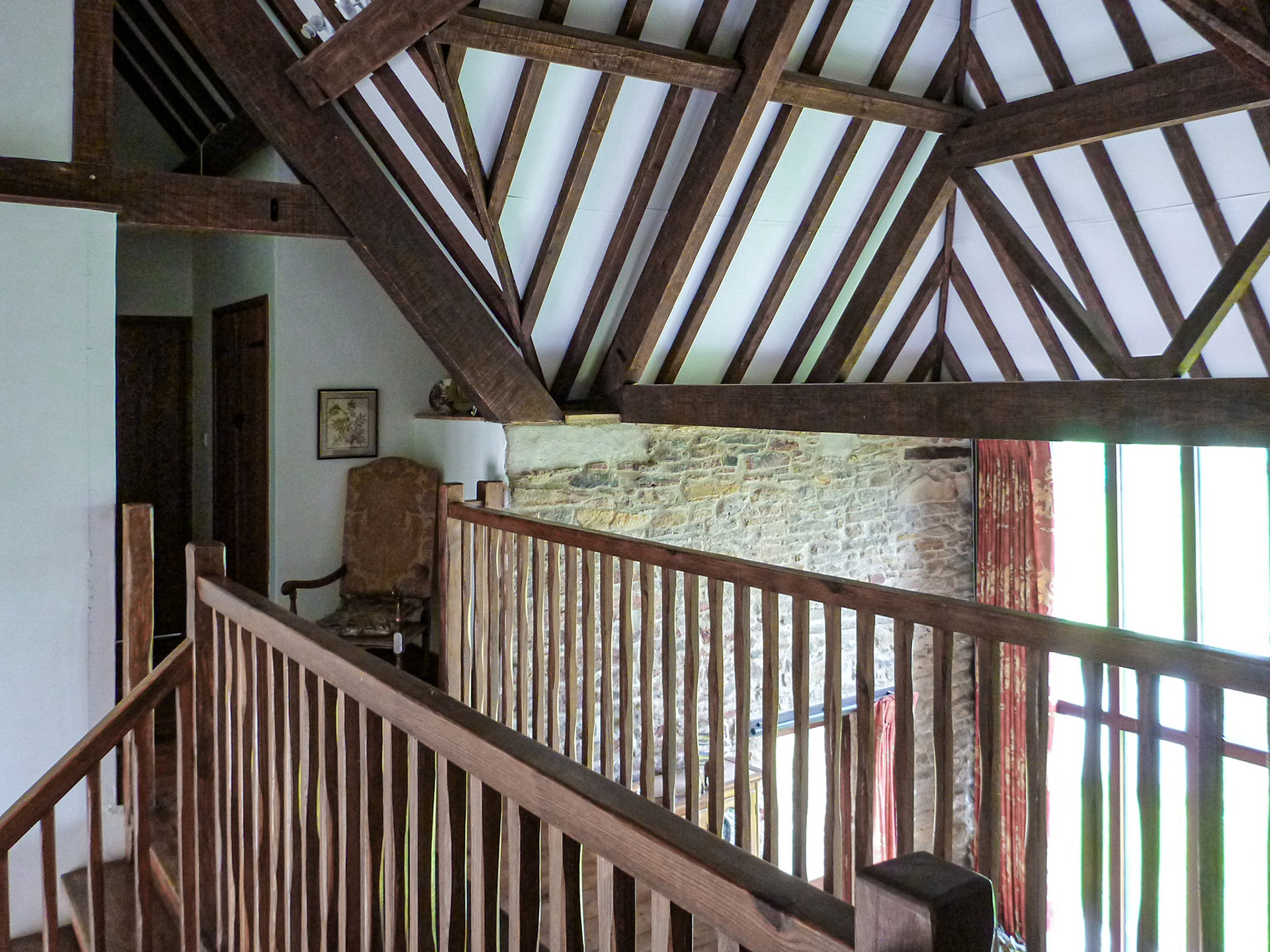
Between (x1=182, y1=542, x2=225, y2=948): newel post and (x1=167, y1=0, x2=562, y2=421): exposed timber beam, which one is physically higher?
(x1=167, y1=0, x2=562, y2=421): exposed timber beam

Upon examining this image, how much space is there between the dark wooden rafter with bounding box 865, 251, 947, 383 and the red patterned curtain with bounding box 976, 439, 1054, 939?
1313 mm

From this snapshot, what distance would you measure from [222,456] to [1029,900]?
580 cm

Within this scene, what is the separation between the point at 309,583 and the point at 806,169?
11.2 ft

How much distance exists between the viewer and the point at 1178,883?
270 inches

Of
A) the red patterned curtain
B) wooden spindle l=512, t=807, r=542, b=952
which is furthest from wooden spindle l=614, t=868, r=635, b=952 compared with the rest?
the red patterned curtain

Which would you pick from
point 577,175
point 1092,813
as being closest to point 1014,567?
point 577,175

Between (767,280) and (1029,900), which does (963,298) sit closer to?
(767,280)

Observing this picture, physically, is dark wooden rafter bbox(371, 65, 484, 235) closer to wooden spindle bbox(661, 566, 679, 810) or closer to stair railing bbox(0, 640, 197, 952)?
wooden spindle bbox(661, 566, 679, 810)

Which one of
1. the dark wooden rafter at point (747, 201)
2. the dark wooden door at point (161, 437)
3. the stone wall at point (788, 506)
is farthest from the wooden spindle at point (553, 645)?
the dark wooden door at point (161, 437)

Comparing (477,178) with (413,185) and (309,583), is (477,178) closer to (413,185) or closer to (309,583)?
(413,185)

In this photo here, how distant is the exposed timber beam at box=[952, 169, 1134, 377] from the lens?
5.43 m

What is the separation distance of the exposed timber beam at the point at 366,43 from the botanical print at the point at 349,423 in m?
2.07

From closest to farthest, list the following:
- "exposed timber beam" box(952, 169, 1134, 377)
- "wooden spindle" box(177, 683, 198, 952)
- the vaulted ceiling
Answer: "wooden spindle" box(177, 683, 198, 952)
the vaulted ceiling
"exposed timber beam" box(952, 169, 1134, 377)

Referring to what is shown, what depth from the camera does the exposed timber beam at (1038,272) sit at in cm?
543
